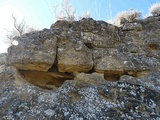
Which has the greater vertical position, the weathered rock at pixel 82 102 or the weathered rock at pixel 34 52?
the weathered rock at pixel 34 52

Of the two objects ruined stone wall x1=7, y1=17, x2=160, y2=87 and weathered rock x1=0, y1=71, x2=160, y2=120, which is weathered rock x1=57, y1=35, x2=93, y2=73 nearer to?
ruined stone wall x1=7, y1=17, x2=160, y2=87

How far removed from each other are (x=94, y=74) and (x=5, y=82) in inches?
40.8

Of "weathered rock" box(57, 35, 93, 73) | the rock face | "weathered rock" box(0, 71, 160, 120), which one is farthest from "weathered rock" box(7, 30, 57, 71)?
"weathered rock" box(0, 71, 160, 120)

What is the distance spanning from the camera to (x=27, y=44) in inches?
122

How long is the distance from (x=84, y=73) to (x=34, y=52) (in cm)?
67

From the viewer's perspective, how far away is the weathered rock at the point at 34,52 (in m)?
2.99

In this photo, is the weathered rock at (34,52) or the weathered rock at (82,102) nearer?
the weathered rock at (82,102)

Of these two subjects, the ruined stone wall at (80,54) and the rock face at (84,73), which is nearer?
the rock face at (84,73)

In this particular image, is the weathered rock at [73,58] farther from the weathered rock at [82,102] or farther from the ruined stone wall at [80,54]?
the weathered rock at [82,102]

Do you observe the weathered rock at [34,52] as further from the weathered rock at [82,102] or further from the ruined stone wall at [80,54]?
the weathered rock at [82,102]

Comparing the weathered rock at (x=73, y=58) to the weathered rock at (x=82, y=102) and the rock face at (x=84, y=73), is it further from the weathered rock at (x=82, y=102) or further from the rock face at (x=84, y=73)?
the weathered rock at (x=82, y=102)

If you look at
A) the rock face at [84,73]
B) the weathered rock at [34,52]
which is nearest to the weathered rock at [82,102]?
the rock face at [84,73]

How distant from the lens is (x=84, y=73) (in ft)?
9.61

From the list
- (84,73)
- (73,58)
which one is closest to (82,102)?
(84,73)
